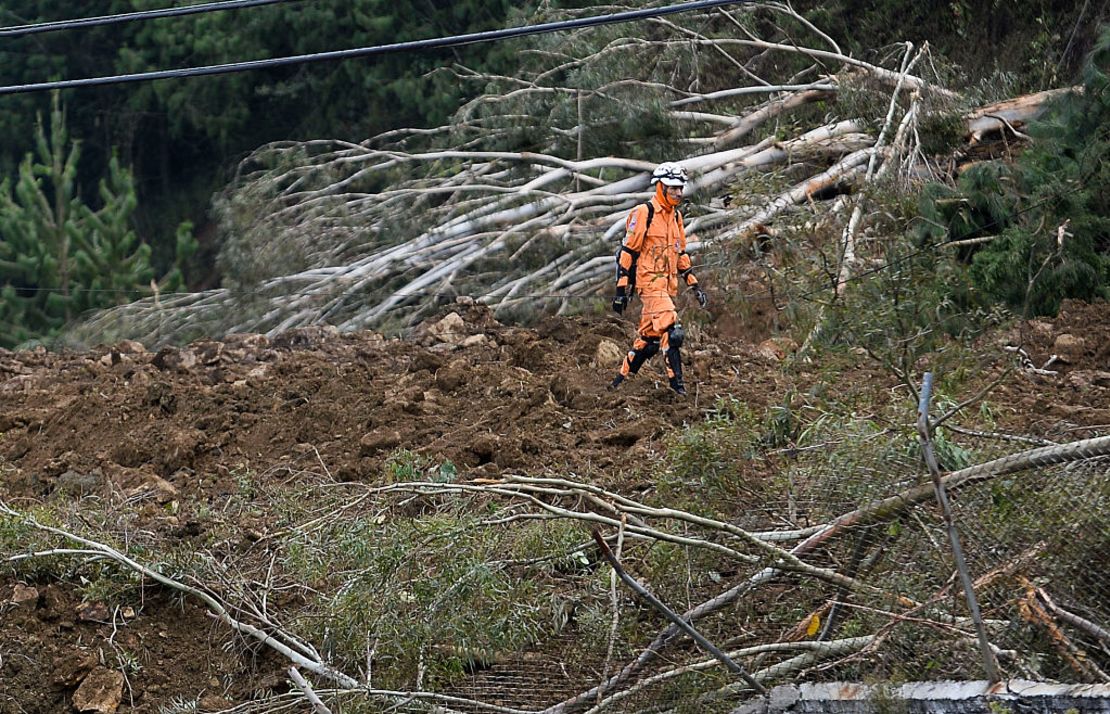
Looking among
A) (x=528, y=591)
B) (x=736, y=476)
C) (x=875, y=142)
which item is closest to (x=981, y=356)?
(x=736, y=476)

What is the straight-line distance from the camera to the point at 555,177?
15.7m

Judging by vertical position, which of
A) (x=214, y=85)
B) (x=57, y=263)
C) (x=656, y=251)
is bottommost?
(x=57, y=263)

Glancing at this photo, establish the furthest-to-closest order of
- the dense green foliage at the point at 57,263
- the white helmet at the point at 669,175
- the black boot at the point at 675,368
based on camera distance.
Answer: the dense green foliage at the point at 57,263, the black boot at the point at 675,368, the white helmet at the point at 669,175

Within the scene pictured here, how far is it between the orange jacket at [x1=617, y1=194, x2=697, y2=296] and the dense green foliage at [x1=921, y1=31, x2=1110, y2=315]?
86.6 inches

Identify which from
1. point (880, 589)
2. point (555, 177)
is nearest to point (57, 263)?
point (555, 177)

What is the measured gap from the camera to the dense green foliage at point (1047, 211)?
12.1 metres

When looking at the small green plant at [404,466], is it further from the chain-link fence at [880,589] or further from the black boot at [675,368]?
the chain-link fence at [880,589]

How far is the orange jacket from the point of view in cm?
1058

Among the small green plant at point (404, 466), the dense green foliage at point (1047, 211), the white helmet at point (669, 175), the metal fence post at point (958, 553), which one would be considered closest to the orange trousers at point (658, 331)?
the white helmet at point (669, 175)

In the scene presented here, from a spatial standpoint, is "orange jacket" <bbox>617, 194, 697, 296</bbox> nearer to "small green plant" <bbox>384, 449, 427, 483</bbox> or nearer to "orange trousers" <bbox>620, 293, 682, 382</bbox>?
"orange trousers" <bbox>620, 293, 682, 382</bbox>

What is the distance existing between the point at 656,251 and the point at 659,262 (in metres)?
0.08

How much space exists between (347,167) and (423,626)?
10.7 m

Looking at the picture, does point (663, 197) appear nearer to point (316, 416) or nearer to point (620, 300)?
point (620, 300)

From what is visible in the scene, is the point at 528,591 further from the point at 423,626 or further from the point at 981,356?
the point at 981,356
